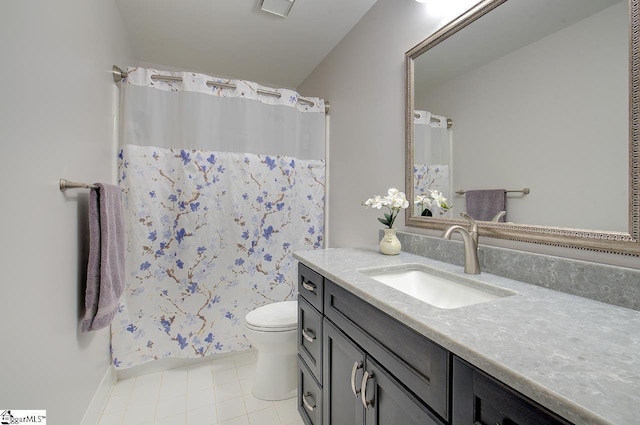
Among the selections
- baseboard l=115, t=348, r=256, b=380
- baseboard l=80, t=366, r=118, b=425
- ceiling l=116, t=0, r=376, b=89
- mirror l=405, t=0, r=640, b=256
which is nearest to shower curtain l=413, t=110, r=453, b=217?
mirror l=405, t=0, r=640, b=256

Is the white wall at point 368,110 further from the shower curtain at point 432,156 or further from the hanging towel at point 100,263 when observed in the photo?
the hanging towel at point 100,263

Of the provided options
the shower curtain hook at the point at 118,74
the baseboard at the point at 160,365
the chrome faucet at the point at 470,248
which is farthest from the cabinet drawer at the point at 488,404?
the shower curtain hook at the point at 118,74

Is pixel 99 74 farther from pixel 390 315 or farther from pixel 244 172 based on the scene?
pixel 390 315

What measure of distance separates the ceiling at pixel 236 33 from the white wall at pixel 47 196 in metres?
0.50

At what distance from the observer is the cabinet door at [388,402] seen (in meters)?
0.67

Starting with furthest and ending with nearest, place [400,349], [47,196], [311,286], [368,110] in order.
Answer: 1. [368,110]
2. [311,286]
3. [47,196]
4. [400,349]

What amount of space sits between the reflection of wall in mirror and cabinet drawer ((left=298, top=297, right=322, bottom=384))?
88cm

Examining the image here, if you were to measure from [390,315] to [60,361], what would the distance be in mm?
1272

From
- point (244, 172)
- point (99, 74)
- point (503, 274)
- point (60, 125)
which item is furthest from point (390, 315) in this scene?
point (99, 74)

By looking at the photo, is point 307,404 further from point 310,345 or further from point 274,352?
point 274,352

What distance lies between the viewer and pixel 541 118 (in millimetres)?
955

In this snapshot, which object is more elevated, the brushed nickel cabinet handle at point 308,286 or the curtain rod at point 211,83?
the curtain rod at point 211,83

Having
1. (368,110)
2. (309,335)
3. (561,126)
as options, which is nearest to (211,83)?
(368,110)

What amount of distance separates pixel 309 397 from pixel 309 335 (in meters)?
0.30
